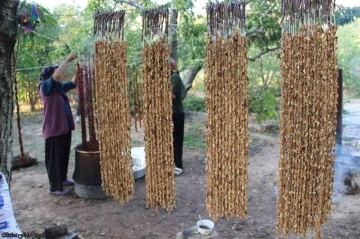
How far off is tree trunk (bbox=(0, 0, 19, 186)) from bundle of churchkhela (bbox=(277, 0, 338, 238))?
1.95 metres

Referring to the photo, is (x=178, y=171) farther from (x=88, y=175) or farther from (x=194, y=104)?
(x=194, y=104)

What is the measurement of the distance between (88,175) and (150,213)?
896 mm

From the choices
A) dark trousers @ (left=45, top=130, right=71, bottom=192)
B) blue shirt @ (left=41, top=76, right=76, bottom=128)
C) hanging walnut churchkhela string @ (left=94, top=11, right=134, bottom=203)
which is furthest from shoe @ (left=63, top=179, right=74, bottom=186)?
hanging walnut churchkhela string @ (left=94, top=11, right=134, bottom=203)

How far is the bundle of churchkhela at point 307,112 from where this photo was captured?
8.30ft

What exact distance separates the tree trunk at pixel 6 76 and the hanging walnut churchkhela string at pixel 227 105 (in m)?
1.44

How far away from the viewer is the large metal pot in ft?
14.3

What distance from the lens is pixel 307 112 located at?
262 centimetres

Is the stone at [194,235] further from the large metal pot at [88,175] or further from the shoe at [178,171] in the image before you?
the shoe at [178,171]

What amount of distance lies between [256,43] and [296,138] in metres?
3.61

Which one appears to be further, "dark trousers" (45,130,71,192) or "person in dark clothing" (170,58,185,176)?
"person in dark clothing" (170,58,185,176)

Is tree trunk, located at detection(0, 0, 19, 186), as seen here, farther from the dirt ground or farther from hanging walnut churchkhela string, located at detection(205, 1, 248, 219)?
hanging walnut churchkhela string, located at detection(205, 1, 248, 219)

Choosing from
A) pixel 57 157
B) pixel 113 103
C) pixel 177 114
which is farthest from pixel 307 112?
pixel 57 157

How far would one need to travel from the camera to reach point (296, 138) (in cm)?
267

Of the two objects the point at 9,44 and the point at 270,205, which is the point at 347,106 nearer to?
the point at 270,205
